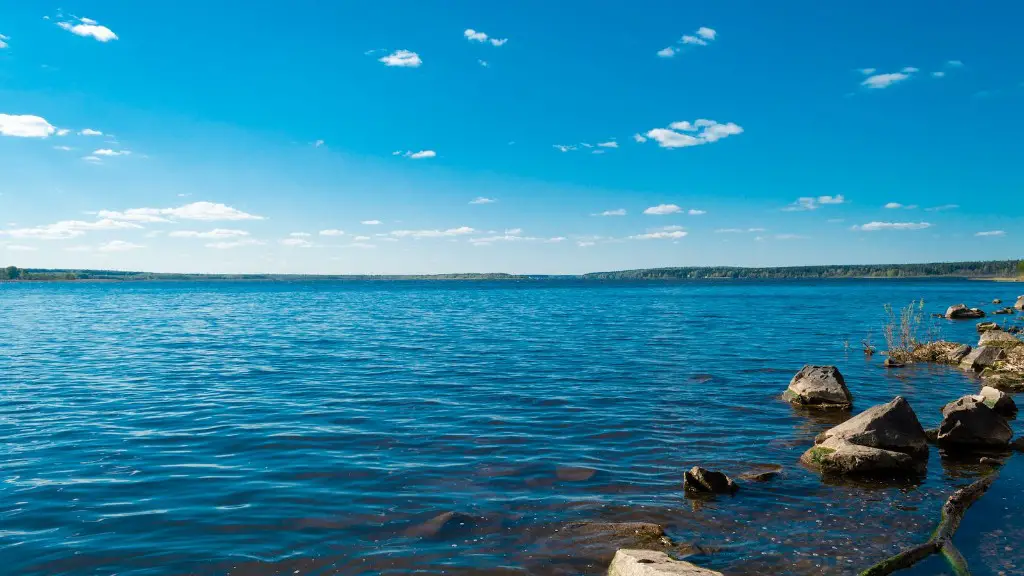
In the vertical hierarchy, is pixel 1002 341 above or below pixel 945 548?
above

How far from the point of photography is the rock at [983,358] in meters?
25.9

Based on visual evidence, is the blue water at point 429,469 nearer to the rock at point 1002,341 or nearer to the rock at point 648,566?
the rock at point 648,566

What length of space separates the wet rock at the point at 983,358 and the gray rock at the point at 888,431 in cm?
1584

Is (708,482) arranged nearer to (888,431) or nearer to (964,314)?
(888,431)

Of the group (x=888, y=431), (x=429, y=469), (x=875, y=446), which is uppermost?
(x=888, y=431)

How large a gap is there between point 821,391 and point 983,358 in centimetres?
1233

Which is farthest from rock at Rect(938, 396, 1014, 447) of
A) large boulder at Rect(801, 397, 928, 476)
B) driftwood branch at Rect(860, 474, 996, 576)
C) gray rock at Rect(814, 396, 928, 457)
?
driftwood branch at Rect(860, 474, 996, 576)

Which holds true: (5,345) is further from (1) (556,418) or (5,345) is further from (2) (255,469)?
(1) (556,418)

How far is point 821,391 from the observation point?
1919cm

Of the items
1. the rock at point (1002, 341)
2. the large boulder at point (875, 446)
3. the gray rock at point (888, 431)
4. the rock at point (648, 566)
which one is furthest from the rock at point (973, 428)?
the rock at point (1002, 341)

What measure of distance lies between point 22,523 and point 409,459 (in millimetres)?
6675

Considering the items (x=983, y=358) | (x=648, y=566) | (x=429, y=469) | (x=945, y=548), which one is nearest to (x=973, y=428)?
(x=945, y=548)

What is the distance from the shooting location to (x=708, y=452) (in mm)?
14258

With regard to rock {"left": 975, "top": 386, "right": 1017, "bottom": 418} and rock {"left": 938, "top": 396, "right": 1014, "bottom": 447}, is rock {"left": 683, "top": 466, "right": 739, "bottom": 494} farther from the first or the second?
rock {"left": 975, "top": 386, "right": 1017, "bottom": 418}
